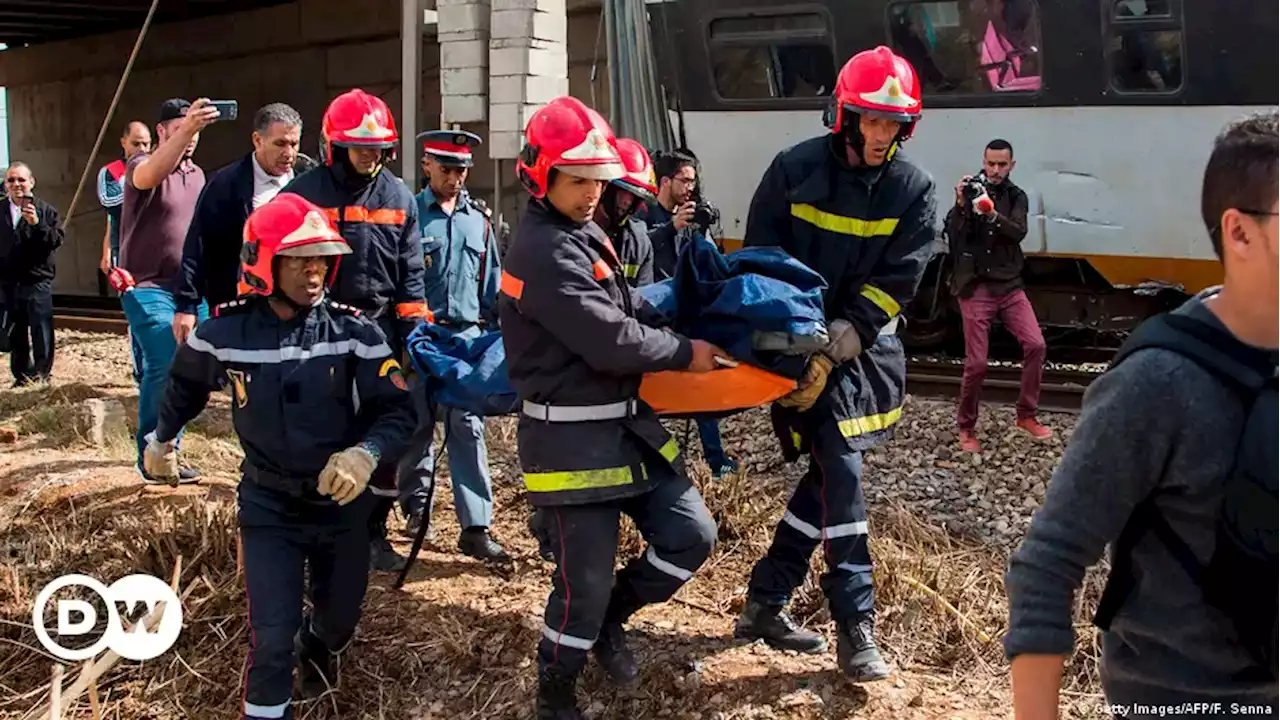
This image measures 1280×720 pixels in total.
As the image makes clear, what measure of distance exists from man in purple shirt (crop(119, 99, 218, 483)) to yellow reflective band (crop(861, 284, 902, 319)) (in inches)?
136

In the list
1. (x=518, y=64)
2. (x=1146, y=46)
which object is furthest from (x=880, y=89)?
(x=518, y=64)

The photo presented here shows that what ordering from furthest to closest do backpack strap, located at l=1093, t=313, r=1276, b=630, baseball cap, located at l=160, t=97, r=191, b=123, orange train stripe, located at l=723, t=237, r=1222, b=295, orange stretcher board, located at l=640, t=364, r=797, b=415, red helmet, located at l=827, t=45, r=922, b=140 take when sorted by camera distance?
orange train stripe, located at l=723, t=237, r=1222, b=295 < baseball cap, located at l=160, t=97, r=191, b=123 < red helmet, located at l=827, t=45, r=922, b=140 < orange stretcher board, located at l=640, t=364, r=797, b=415 < backpack strap, located at l=1093, t=313, r=1276, b=630

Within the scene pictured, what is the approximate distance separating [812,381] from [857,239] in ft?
1.70

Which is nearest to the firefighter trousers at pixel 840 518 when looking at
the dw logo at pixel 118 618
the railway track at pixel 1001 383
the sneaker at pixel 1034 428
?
the dw logo at pixel 118 618

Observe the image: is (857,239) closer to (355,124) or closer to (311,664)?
(355,124)

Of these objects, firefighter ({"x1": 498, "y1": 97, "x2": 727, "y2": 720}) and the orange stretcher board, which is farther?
the orange stretcher board

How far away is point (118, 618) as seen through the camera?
14.1 feet

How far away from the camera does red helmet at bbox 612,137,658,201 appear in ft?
11.4

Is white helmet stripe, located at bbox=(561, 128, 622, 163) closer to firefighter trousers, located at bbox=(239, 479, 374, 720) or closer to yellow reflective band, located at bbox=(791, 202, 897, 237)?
yellow reflective band, located at bbox=(791, 202, 897, 237)

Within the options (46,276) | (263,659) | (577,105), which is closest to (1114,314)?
(577,105)

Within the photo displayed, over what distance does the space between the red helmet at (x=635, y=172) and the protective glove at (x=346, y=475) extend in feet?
3.53

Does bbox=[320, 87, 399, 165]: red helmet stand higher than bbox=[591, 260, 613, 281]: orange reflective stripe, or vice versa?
bbox=[320, 87, 399, 165]: red helmet

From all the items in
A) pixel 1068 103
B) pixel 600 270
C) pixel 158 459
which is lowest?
pixel 158 459

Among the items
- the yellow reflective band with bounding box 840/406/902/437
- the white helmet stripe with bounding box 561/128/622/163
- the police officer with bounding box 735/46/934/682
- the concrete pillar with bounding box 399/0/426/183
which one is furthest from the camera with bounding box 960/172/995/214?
the concrete pillar with bounding box 399/0/426/183
